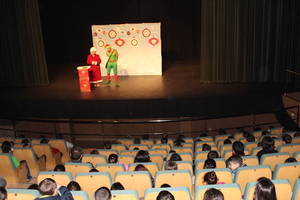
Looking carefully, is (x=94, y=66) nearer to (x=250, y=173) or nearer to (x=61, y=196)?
(x=250, y=173)

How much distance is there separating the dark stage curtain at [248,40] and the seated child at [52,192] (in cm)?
874

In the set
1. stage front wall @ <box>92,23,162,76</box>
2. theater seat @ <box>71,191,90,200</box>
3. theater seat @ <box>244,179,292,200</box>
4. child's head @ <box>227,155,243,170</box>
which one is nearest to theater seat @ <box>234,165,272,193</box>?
child's head @ <box>227,155,243,170</box>

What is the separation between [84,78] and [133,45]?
8.46 feet

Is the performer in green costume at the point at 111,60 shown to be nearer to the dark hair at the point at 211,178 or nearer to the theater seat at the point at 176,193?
the dark hair at the point at 211,178

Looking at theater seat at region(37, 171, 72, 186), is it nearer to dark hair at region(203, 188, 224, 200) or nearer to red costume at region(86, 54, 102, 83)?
dark hair at region(203, 188, 224, 200)

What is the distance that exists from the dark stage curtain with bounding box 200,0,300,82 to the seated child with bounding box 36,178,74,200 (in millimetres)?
8742

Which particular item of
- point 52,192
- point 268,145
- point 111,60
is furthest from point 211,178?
point 111,60

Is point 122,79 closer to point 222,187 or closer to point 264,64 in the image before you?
point 264,64

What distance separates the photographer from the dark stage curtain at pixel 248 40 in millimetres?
11344

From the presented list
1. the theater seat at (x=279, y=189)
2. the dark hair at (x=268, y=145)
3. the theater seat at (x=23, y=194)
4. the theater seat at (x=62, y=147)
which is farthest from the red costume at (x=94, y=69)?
the theater seat at (x=279, y=189)

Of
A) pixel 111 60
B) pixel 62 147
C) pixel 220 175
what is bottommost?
pixel 62 147

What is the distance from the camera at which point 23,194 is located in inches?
150

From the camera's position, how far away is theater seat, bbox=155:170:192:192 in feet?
14.1

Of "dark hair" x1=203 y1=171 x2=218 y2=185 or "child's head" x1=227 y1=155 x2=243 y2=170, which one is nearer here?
"dark hair" x1=203 y1=171 x2=218 y2=185
